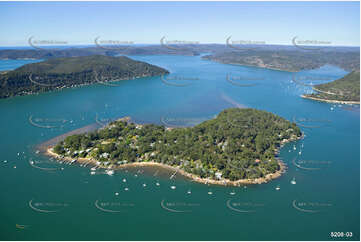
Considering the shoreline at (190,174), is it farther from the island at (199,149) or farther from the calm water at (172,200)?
the calm water at (172,200)

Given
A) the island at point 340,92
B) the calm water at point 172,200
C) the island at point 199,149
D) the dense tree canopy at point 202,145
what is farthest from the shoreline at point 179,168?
the island at point 340,92

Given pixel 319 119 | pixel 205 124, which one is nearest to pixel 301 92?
pixel 319 119

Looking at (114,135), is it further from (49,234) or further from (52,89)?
(52,89)

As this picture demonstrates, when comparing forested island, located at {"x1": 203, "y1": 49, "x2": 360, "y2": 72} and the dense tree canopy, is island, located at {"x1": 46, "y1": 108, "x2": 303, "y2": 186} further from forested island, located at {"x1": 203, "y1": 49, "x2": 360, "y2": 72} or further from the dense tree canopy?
forested island, located at {"x1": 203, "y1": 49, "x2": 360, "y2": 72}

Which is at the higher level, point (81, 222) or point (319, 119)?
point (319, 119)

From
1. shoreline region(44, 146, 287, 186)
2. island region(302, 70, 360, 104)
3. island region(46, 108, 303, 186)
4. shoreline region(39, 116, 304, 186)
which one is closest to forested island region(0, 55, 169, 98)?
shoreline region(39, 116, 304, 186)

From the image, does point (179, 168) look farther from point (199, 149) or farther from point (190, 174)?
point (199, 149)
